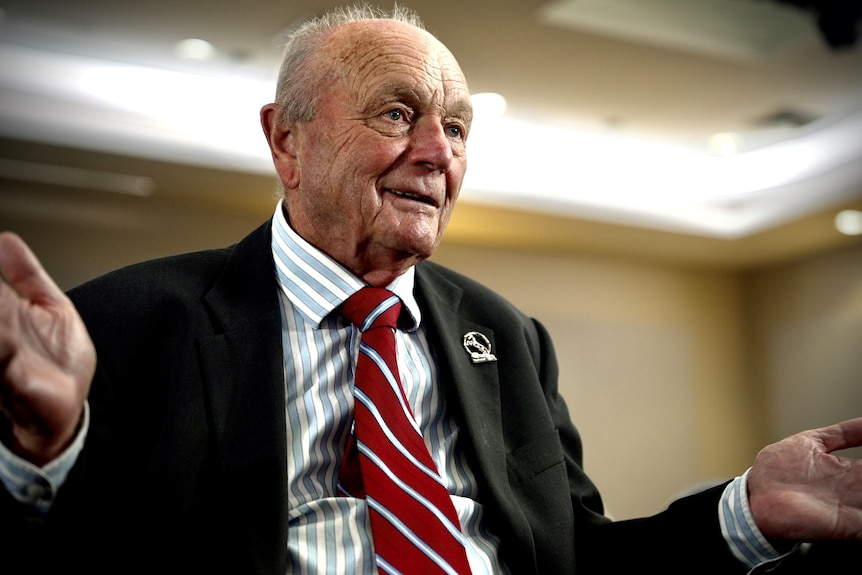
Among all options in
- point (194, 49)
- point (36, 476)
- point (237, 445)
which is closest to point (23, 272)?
point (36, 476)

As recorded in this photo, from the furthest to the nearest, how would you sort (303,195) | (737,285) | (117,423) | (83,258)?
(737,285)
(83,258)
(303,195)
(117,423)

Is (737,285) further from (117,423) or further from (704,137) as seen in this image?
(117,423)

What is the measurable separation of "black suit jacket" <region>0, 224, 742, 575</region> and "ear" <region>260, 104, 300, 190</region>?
14 centimetres

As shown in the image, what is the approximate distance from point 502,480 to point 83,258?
180 inches

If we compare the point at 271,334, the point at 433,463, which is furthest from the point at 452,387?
the point at 271,334

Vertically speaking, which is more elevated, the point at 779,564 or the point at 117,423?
the point at 117,423

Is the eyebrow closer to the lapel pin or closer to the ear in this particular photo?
the ear

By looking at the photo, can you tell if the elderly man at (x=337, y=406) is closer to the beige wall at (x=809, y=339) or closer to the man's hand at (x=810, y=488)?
the man's hand at (x=810, y=488)

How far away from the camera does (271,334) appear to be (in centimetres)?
137

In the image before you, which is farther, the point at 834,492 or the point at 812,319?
the point at 812,319

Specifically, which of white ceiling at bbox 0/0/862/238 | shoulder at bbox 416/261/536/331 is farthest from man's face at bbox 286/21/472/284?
white ceiling at bbox 0/0/862/238

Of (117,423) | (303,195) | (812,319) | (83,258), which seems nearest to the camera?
(117,423)

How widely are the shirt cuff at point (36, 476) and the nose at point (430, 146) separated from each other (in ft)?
2.28

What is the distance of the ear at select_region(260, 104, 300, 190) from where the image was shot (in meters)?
1.62
